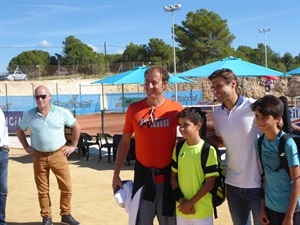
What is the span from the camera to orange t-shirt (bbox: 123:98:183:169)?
329 cm

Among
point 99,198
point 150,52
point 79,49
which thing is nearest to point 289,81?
point 150,52

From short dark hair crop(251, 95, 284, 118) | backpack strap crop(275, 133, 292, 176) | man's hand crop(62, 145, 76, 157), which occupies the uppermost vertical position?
short dark hair crop(251, 95, 284, 118)

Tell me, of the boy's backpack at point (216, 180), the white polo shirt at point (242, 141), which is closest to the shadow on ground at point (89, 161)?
the boy's backpack at point (216, 180)

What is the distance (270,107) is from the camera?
2.78 metres

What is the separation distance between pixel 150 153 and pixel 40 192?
2.76 meters

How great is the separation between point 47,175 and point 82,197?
169cm

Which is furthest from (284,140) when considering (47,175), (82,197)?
(82,197)

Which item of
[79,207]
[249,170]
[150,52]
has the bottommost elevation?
[79,207]

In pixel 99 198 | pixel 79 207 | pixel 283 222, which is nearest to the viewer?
pixel 283 222

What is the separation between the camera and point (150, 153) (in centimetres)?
331

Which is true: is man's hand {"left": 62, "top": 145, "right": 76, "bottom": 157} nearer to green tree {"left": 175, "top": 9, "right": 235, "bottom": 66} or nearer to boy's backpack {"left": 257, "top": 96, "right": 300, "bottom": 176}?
boy's backpack {"left": 257, "top": 96, "right": 300, "bottom": 176}

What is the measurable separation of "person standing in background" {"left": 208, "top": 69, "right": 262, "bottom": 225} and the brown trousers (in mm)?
2905

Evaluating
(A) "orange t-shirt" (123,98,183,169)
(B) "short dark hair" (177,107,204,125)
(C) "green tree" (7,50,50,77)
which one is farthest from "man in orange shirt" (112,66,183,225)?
(C) "green tree" (7,50,50,77)

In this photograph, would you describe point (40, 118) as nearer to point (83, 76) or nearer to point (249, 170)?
point (249, 170)
